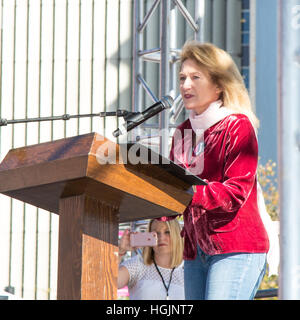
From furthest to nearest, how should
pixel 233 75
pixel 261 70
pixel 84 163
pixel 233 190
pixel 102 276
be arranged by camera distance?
pixel 261 70 < pixel 233 75 < pixel 233 190 < pixel 102 276 < pixel 84 163

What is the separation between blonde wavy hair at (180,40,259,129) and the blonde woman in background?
208cm

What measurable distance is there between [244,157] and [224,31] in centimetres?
1336

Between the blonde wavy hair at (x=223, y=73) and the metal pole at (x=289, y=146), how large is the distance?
91cm

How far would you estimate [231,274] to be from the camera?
2.07 metres

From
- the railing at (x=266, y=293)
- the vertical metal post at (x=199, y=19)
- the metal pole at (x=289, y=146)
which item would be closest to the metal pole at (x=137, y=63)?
the vertical metal post at (x=199, y=19)

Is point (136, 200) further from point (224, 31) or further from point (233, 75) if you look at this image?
point (224, 31)

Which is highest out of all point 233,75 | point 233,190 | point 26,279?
point 233,75

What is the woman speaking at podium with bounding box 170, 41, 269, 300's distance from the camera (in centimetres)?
206

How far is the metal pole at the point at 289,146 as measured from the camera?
133 cm

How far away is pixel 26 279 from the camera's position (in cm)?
1481

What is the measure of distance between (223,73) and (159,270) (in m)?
2.28

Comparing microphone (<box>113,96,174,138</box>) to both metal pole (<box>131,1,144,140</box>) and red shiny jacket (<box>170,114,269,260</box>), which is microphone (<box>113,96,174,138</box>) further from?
metal pole (<box>131,1,144,140</box>)

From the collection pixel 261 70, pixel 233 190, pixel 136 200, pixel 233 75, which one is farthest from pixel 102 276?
pixel 261 70

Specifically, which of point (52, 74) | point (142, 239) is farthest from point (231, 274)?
point (52, 74)
